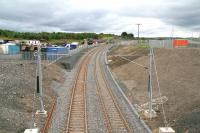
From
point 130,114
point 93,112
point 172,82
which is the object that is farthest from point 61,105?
point 172,82

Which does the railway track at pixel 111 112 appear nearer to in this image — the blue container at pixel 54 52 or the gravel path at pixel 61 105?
the gravel path at pixel 61 105

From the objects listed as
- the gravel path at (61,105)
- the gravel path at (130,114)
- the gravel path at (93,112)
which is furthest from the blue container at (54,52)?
the gravel path at (130,114)

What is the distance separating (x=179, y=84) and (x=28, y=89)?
17270 mm

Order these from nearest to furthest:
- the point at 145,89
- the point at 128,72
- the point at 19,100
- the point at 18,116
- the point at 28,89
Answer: the point at 18,116, the point at 19,100, the point at 28,89, the point at 145,89, the point at 128,72

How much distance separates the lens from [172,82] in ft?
141

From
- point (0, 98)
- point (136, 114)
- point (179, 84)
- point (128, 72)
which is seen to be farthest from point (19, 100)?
point (128, 72)

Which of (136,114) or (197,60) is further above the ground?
(197,60)

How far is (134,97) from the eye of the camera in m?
40.1

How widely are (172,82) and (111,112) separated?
504 inches

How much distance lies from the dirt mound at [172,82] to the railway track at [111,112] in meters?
2.31

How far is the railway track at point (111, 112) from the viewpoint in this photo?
27516mm

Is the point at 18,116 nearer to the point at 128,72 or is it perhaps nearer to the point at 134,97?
the point at 134,97

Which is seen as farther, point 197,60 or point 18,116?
point 197,60

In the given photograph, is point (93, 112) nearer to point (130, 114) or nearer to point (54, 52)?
point (130, 114)
